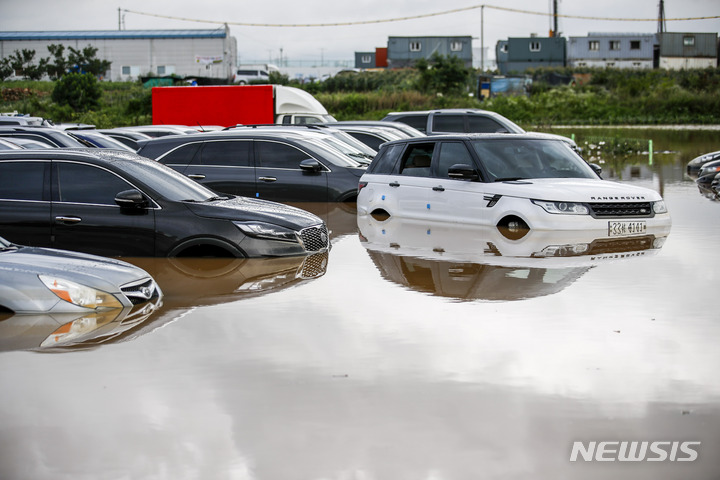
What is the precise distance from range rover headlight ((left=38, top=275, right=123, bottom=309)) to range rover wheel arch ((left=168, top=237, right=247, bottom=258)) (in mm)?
2291

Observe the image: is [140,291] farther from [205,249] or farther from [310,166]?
[310,166]

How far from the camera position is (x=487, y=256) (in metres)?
11.9

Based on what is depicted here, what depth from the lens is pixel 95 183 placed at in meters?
11.2

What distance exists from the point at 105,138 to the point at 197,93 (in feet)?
36.2

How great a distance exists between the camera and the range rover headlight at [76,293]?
332 inches

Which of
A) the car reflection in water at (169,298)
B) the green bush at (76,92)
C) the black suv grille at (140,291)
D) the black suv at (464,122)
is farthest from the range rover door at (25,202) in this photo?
the green bush at (76,92)

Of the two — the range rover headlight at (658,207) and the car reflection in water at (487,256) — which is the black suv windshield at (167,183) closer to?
the car reflection in water at (487,256)

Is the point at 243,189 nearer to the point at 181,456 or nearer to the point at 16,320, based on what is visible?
the point at 16,320

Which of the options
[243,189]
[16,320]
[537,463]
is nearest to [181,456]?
[537,463]

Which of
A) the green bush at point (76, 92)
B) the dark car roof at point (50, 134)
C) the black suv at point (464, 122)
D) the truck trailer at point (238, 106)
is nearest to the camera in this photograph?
the dark car roof at point (50, 134)

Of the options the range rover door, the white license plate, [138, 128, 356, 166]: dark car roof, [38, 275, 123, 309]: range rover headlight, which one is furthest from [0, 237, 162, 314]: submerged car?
[138, 128, 356, 166]: dark car roof

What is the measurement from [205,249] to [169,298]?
1.69 meters

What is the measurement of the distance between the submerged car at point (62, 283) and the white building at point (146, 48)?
81245mm

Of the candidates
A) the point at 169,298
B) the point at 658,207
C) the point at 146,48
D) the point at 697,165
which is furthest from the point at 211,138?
the point at 146,48
